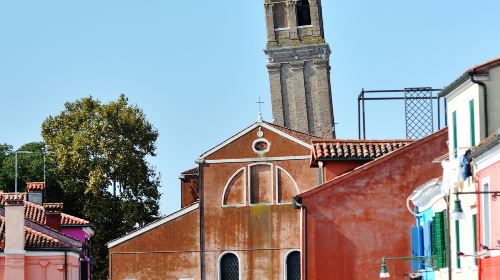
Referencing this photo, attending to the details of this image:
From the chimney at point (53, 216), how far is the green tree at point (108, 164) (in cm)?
1627

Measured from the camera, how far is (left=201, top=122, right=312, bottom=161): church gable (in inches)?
2222

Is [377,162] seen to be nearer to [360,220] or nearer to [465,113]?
[360,220]

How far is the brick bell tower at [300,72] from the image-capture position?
290ft

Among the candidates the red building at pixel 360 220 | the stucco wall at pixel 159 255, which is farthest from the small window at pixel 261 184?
the red building at pixel 360 220

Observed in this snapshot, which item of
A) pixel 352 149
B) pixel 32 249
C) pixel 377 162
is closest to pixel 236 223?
pixel 32 249

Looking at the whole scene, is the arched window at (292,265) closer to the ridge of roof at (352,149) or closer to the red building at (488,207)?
the ridge of roof at (352,149)

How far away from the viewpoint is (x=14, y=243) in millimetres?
48250

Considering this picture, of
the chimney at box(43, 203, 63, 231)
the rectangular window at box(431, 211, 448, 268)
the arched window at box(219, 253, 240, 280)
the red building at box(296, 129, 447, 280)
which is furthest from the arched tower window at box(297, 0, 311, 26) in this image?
the rectangular window at box(431, 211, 448, 268)

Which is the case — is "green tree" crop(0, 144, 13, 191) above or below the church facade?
above

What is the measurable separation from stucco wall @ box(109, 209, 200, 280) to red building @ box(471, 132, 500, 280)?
31813 millimetres

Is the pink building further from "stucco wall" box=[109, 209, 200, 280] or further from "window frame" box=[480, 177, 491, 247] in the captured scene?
"window frame" box=[480, 177, 491, 247]

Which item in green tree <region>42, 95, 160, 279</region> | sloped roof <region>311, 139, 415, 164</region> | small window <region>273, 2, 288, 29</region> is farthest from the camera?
small window <region>273, 2, 288, 29</region>

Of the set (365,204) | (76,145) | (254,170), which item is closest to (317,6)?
(76,145)

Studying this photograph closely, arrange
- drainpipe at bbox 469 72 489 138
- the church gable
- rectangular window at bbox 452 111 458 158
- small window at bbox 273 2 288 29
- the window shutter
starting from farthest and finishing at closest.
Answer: small window at bbox 273 2 288 29 → the church gable → the window shutter → rectangular window at bbox 452 111 458 158 → drainpipe at bbox 469 72 489 138
